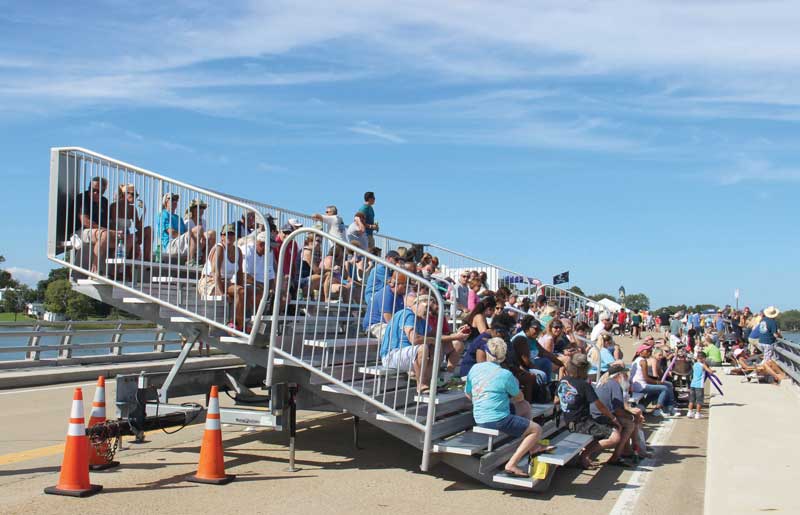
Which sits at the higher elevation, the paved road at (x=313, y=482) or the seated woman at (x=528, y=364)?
the seated woman at (x=528, y=364)

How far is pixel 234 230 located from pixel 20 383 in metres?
10.2

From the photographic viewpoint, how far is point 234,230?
8.69 m

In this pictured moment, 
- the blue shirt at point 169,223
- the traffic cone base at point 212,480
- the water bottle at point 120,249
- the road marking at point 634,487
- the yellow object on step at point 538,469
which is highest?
the blue shirt at point 169,223

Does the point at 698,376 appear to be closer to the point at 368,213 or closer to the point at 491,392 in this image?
the point at 368,213

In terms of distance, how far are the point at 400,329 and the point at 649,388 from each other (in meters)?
8.37

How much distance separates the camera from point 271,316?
8320 millimetres

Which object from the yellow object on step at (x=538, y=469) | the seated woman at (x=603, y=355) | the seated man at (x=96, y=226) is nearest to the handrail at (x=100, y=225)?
the seated man at (x=96, y=226)

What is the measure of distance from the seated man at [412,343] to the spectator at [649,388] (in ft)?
25.6

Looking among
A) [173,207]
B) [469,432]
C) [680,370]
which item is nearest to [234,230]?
[173,207]

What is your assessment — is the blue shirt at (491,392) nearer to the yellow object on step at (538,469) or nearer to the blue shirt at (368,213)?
the yellow object on step at (538,469)

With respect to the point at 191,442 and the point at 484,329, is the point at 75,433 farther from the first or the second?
the point at 484,329

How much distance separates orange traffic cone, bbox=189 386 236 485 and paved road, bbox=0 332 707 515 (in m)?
0.15

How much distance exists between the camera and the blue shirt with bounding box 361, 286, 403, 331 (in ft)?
29.0

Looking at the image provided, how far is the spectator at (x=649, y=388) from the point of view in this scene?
1495 centimetres
